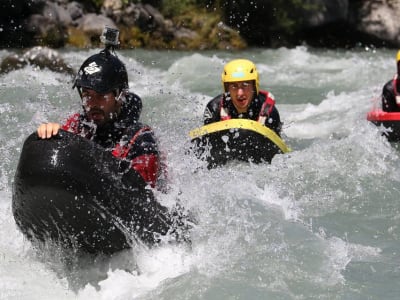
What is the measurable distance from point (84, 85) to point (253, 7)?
14.3 m

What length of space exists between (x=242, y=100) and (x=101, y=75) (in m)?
2.91

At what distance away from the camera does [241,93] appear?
6.74 meters

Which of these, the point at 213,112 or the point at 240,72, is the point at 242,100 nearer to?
the point at 240,72

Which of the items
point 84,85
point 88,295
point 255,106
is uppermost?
point 84,85

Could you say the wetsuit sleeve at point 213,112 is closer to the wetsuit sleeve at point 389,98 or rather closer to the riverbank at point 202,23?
the wetsuit sleeve at point 389,98

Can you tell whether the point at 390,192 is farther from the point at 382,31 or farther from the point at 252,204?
the point at 382,31

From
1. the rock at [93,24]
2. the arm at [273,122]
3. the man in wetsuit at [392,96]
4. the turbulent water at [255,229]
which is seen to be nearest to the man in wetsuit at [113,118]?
the turbulent water at [255,229]

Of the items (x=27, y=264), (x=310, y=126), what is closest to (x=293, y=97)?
(x=310, y=126)

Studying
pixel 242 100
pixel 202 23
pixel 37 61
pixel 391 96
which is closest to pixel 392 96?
pixel 391 96

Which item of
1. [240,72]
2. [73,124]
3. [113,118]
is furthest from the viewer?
[240,72]

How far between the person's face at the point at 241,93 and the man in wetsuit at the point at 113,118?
260 centimetres

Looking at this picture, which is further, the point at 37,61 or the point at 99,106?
the point at 37,61

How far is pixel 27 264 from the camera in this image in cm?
433

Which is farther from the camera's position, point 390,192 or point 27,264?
point 390,192
